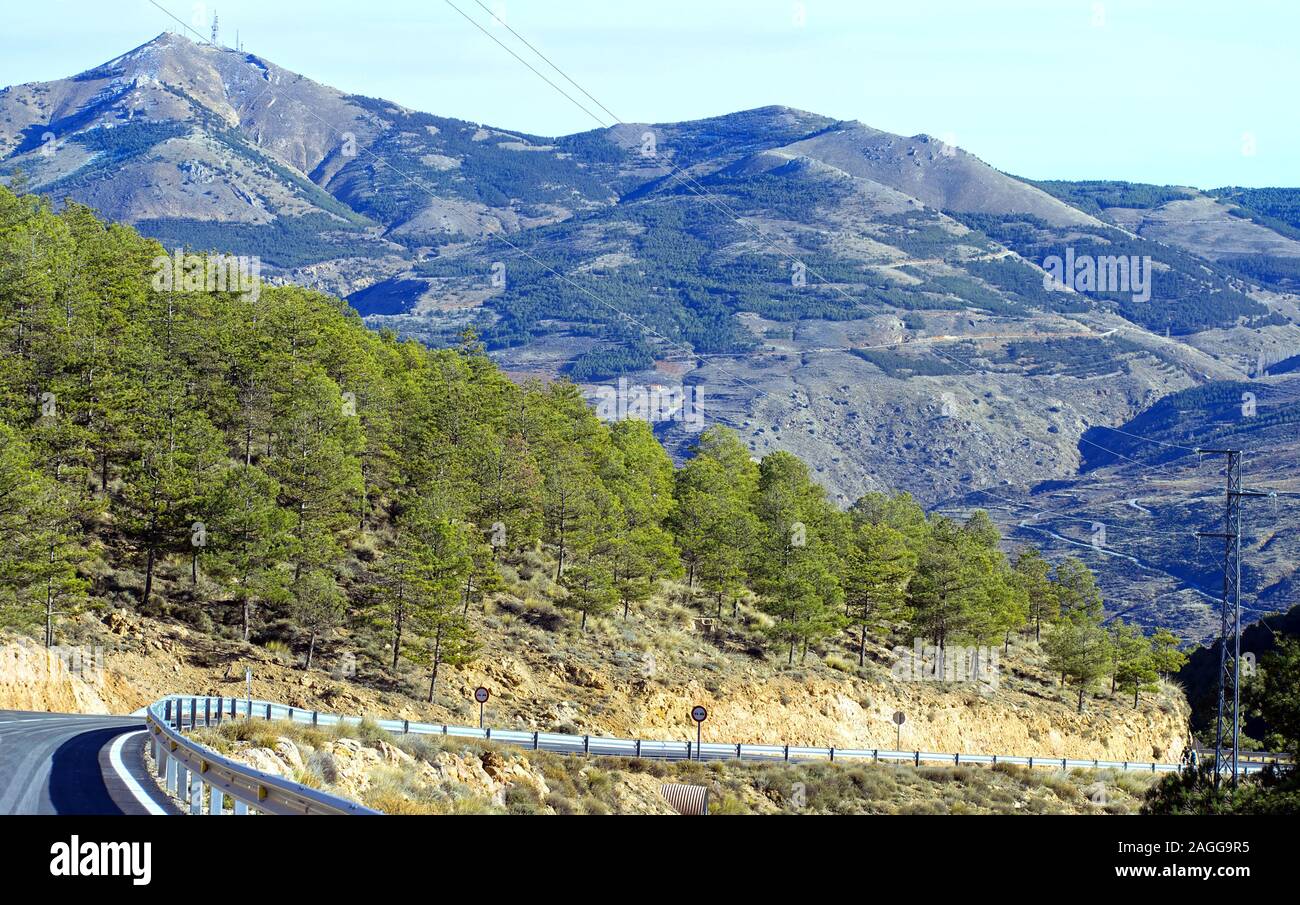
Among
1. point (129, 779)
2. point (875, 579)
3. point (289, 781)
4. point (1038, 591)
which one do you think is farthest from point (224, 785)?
point (1038, 591)

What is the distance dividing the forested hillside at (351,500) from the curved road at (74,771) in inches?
634

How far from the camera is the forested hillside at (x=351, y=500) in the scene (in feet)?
162

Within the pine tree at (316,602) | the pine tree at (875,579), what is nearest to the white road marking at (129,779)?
the pine tree at (316,602)

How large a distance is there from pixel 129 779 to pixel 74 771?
113 cm

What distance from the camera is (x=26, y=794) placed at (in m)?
16.9

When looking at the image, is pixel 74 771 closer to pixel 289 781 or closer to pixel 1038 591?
pixel 289 781

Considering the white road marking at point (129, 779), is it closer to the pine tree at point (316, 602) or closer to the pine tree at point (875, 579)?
the pine tree at point (316, 602)

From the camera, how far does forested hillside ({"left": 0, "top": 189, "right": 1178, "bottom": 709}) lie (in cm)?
4947

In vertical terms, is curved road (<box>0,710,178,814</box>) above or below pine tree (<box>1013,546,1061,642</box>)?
above

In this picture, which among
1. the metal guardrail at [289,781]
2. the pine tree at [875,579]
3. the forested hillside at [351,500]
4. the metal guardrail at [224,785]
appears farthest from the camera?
the pine tree at [875,579]

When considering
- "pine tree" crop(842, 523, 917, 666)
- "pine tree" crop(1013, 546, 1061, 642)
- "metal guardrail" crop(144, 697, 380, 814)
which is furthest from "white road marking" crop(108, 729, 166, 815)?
"pine tree" crop(1013, 546, 1061, 642)

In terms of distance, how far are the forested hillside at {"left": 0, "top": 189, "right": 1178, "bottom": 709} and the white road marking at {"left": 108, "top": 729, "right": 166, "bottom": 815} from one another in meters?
18.9

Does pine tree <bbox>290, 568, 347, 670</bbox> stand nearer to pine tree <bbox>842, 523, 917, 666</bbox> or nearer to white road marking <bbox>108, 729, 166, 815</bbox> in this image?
white road marking <bbox>108, 729, 166, 815</bbox>
